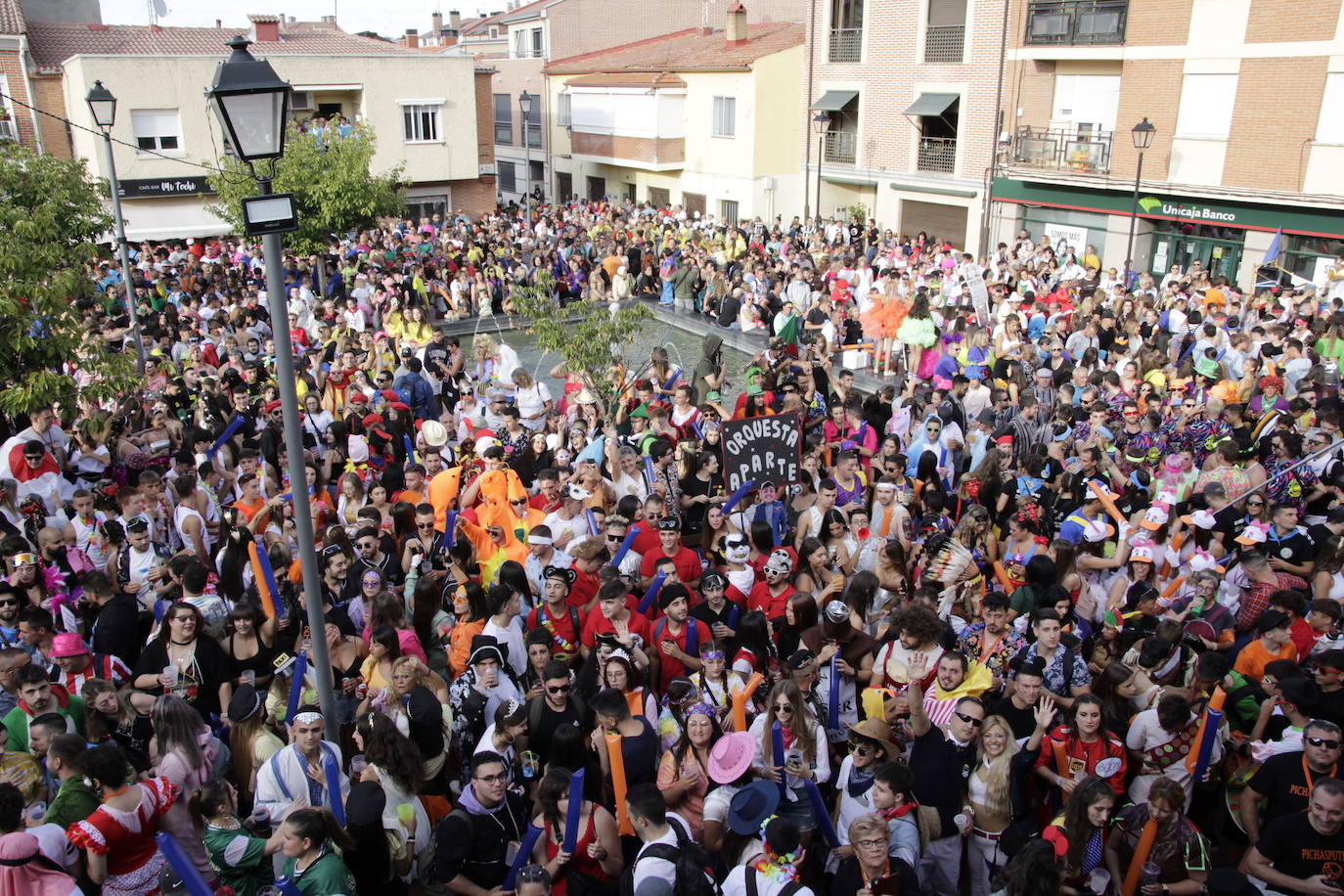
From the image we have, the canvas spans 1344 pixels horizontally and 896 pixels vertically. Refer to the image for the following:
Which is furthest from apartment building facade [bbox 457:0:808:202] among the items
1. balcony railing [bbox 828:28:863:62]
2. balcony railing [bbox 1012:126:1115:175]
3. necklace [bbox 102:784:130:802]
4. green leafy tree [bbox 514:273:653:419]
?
necklace [bbox 102:784:130:802]

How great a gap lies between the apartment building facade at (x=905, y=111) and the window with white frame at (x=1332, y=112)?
7901 mm

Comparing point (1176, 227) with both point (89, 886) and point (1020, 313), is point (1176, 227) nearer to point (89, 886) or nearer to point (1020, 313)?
point (1020, 313)

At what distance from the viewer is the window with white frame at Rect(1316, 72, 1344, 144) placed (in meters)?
19.1

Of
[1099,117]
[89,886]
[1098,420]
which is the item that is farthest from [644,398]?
[1099,117]

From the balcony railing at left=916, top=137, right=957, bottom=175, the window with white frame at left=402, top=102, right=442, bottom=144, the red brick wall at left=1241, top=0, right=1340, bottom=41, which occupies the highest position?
the red brick wall at left=1241, top=0, right=1340, bottom=41

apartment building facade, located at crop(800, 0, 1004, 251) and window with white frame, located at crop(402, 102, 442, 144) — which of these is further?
window with white frame, located at crop(402, 102, 442, 144)

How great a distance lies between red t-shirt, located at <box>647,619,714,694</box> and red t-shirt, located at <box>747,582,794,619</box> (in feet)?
1.70

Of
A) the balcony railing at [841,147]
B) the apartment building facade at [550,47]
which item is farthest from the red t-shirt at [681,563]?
the apartment building facade at [550,47]

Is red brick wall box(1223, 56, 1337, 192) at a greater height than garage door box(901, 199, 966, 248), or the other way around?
red brick wall box(1223, 56, 1337, 192)

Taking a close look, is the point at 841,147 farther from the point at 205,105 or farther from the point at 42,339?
the point at 42,339

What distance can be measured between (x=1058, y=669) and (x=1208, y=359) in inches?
298

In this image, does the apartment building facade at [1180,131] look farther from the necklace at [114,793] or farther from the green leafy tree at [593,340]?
the necklace at [114,793]

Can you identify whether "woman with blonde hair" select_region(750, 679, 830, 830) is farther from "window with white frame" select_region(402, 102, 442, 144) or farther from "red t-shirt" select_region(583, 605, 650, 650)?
"window with white frame" select_region(402, 102, 442, 144)

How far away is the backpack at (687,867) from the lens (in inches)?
160
